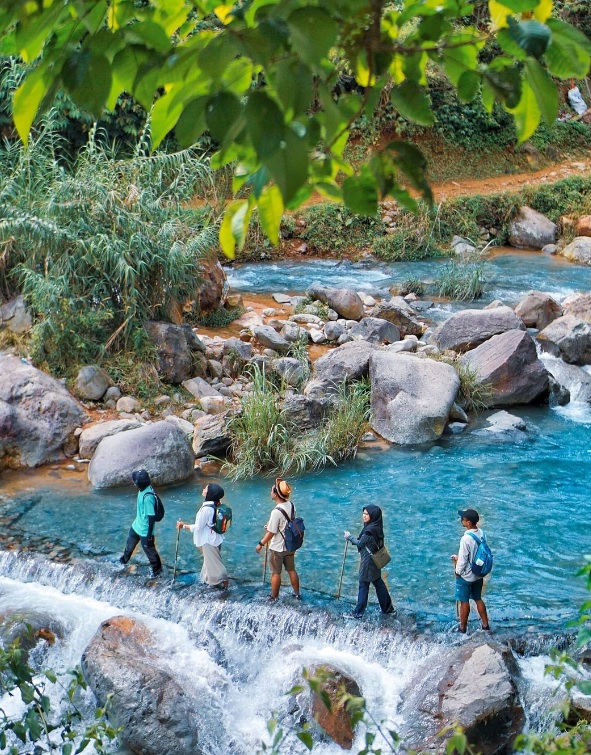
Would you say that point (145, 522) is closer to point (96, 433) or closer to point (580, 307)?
point (96, 433)

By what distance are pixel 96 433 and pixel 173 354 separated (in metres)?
Answer: 1.70

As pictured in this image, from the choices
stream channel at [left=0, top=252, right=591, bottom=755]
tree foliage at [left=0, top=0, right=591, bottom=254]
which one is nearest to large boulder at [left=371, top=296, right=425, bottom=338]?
stream channel at [left=0, top=252, right=591, bottom=755]

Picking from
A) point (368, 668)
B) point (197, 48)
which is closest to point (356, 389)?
point (368, 668)

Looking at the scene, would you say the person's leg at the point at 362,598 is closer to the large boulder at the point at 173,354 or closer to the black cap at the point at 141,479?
the black cap at the point at 141,479

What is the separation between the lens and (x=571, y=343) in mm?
12750

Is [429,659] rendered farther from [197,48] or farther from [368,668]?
[197,48]

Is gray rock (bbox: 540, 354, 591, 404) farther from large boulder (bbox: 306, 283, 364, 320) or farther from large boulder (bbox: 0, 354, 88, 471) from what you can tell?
large boulder (bbox: 0, 354, 88, 471)

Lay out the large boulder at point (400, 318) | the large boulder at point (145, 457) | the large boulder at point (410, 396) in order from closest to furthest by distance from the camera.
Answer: the large boulder at point (145, 457), the large boulder at point (410, 396), the large boulder at point (400, 318)

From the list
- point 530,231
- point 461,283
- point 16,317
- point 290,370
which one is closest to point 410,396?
point 290,370

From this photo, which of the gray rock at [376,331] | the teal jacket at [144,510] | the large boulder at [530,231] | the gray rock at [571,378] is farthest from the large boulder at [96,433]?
the large boulder at [530,231]

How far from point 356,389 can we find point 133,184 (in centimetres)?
384

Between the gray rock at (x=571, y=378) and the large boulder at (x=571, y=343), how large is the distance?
0.28 metres

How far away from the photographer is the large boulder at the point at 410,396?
1038 cm

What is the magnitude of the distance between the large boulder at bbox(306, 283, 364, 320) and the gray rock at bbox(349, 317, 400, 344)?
933mm
